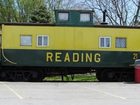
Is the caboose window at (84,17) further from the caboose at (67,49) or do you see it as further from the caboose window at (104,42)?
the caboose window at (104,42)

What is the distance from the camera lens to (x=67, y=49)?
98.1ft

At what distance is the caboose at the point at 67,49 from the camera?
97.5 feet

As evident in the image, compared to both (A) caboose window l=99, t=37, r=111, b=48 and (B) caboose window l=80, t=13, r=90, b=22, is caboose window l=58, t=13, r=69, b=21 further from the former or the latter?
(A) caboose window l=99, t=37, r=111, b=48

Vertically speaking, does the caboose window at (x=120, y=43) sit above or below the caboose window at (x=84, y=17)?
below

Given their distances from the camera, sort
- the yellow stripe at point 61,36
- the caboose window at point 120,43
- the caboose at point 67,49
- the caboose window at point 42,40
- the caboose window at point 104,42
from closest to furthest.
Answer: the yellow stripe at point 61,36 → the caboose at point 67,49 → the caboose window at point 42,40 → the caboose window at point 104,42 → the caboose window at point 120,43

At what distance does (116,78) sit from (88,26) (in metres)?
3.45

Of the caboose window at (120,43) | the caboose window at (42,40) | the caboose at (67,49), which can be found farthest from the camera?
the caboose window at (120,43)

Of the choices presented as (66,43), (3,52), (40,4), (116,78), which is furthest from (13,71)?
(40,4)

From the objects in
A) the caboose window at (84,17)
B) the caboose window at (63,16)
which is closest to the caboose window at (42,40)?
the caboose window at (63,16)

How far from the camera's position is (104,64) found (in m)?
30.2

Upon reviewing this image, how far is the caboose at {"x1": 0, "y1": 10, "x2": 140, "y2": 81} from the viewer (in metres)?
29.7

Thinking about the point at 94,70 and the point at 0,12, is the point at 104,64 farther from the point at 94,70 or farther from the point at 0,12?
the point at 0,12

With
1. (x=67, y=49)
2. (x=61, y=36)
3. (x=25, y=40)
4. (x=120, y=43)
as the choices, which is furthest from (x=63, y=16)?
(x=120, y=43)

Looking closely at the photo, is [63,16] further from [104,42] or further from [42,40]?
[104,42]
